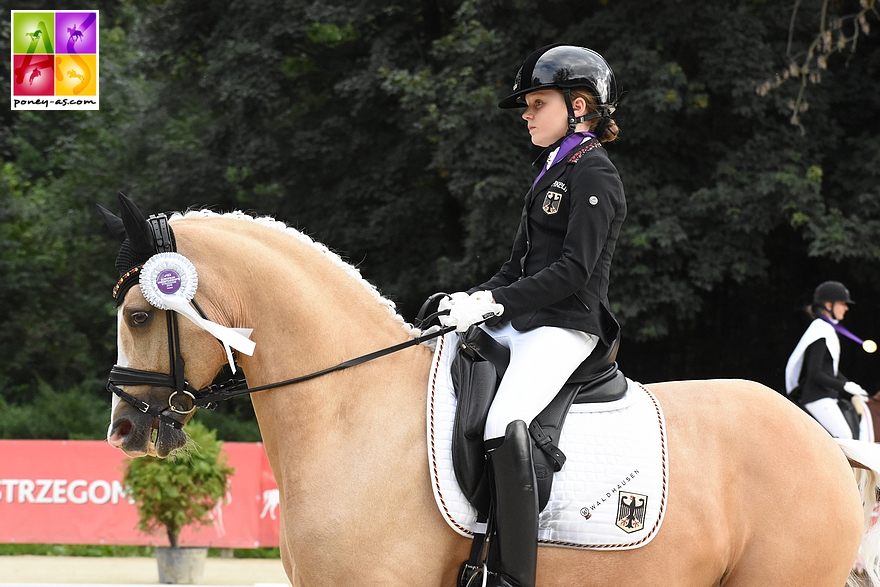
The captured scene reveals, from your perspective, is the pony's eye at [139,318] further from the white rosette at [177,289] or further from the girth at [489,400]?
the girth at [489,400]

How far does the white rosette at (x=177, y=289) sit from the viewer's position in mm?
3299

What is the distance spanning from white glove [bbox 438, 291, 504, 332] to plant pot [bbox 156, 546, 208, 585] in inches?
270

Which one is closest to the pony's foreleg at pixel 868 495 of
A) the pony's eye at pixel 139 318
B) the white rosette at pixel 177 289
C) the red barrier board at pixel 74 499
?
the white rosette at pixel 177 289

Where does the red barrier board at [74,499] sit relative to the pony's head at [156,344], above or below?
below

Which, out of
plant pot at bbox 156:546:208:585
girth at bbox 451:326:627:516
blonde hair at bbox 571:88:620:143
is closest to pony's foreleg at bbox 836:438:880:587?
girth at bbox 451:326:627:516

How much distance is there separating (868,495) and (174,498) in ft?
22.7

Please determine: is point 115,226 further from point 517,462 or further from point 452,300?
point 517,462

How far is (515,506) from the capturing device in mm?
3318

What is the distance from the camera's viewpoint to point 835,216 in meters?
14.5

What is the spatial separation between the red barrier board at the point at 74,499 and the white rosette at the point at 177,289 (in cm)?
787

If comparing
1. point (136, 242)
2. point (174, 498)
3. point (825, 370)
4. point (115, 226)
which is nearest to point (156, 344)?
point (136, 242)

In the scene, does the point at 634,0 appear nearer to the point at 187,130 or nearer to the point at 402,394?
the point at 187,130

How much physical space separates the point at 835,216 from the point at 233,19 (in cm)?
1154

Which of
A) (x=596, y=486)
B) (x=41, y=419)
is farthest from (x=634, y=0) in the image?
(x=596, y=486)
